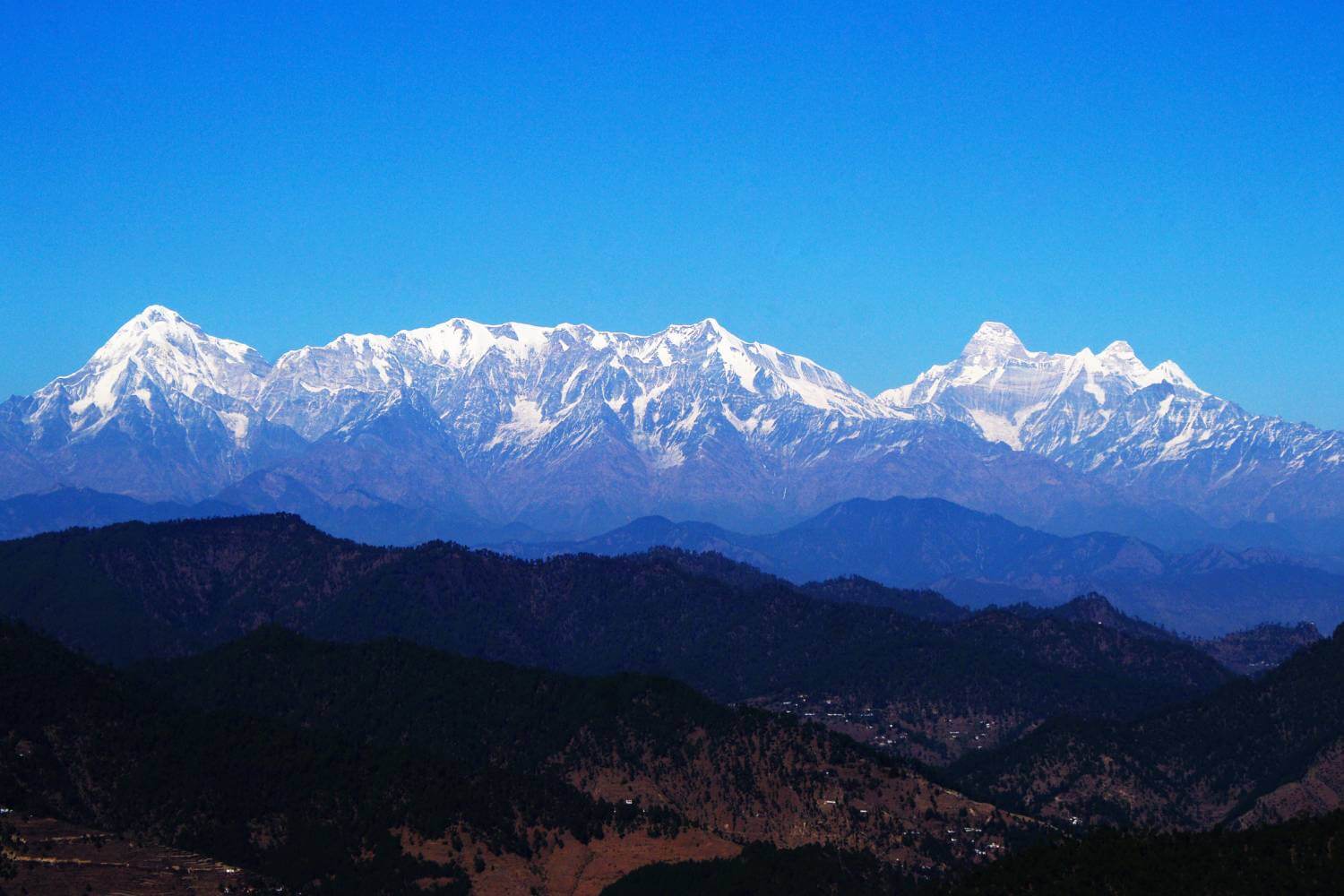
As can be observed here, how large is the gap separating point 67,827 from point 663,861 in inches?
2218

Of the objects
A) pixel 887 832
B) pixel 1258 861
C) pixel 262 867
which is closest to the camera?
pixel 1258 861

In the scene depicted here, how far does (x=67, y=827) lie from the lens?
498ft

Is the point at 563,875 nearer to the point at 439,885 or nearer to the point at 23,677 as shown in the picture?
the point at 439,885

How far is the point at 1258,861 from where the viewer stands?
411ft

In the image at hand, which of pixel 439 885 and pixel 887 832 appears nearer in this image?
pixel 439 885

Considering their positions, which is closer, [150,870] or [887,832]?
[150,870]

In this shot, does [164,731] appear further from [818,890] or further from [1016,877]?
[1016,877]

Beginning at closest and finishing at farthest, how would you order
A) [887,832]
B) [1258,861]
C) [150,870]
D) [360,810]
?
1. [1258,861]
2. [150,870]
3. [360,810]
4. [887,832]

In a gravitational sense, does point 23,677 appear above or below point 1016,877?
above

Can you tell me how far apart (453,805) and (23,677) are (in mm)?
49240

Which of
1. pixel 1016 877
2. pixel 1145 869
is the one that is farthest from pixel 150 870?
pixel 1145 869

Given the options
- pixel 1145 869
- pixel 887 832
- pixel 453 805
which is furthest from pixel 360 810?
pixel 1145 869

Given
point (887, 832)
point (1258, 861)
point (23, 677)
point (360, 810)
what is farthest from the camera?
point (887, 832)

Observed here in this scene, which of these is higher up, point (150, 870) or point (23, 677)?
point (23, 677)
